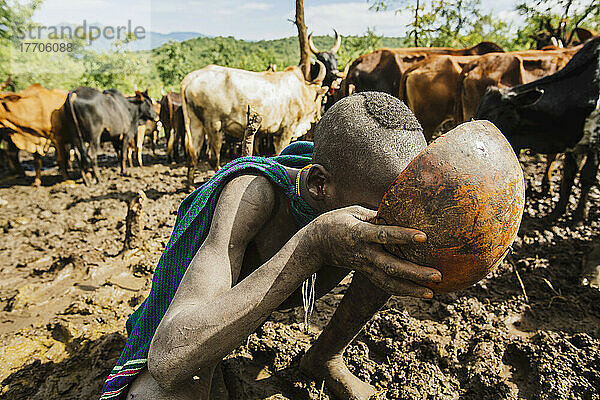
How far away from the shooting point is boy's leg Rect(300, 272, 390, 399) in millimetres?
1778

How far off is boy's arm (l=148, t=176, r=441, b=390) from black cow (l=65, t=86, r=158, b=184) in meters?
7.03

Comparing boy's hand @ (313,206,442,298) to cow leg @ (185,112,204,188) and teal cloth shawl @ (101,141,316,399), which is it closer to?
teal cloth shawl @ (101,141,316,399)

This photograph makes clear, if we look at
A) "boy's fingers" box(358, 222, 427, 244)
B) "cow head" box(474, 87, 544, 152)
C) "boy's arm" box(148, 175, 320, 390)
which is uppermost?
"cow head" box(474, 87, 544, 152)

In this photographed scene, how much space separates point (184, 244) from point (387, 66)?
6927mm

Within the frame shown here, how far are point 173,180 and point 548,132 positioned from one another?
19.0ft

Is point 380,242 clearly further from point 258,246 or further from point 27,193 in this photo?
point 27,193

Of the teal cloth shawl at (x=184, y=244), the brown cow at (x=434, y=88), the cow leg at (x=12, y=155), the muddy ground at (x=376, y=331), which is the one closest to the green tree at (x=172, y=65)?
the cow leg at (x=12, y=155)

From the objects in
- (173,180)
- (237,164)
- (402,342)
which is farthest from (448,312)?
(173,180)

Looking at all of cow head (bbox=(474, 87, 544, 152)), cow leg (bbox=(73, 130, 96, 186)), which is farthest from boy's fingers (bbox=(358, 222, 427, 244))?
cow leg (bbox=(73, 130, 96, 186))

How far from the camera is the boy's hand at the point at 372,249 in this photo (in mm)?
942

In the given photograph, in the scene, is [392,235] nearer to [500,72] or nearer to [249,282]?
[249,282]

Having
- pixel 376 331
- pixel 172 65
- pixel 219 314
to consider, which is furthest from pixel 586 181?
pixel 172 65

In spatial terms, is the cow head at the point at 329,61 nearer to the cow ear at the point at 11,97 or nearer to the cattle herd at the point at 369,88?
the cattle herd at the point at 369,88

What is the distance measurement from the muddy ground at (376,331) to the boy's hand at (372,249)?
1.15m
